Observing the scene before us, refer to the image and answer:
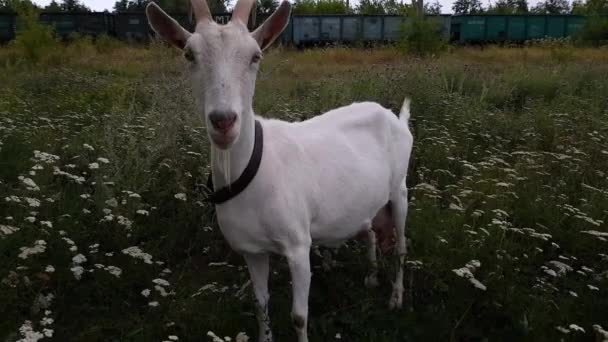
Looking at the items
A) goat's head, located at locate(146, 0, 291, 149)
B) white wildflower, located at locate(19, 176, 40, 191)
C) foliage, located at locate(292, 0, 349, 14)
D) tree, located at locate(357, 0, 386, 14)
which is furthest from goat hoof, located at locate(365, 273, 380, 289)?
foliage, located at locate(292, 0, 349, 14)

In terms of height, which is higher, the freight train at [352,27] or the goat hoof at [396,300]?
the freight train at [352,27]

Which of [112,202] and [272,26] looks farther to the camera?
[112,202]

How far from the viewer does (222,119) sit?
2418 mm

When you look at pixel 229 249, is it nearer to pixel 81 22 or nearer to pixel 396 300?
pixel 396 300

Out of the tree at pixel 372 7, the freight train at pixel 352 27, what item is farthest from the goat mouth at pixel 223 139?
the tree at pixel 372 7

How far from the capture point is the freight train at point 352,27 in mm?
30234

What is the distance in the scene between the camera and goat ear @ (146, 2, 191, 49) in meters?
2.79

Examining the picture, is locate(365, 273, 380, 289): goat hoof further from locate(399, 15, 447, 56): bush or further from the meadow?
locate(399, 15, 447, 56): bush

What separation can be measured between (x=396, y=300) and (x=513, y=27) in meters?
34.3

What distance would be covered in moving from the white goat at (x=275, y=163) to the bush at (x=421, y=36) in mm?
15636

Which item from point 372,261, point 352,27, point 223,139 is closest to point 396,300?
point 372,261

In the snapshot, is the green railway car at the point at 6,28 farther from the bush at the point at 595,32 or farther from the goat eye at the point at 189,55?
the goat eye at the point at 189,55

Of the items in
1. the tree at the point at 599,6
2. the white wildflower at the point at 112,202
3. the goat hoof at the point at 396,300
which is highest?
the tree at the point at 599,6

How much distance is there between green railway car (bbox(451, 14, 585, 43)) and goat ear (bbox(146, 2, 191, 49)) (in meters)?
33.6
